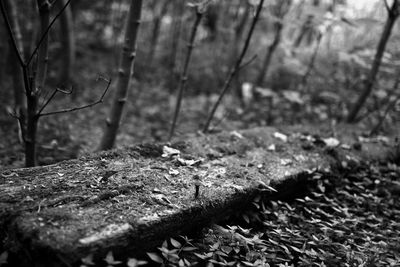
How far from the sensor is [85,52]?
802cm

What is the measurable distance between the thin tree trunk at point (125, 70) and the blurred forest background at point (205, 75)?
0.66 m

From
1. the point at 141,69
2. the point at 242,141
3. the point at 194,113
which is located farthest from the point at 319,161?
the point at 141,69

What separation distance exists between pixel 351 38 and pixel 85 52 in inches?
309

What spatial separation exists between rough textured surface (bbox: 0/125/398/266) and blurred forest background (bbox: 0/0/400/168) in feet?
2.91

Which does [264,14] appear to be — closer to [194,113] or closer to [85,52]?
[194,113]

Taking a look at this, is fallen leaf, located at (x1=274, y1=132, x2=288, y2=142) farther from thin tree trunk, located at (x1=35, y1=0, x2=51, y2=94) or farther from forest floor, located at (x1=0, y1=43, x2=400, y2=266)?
thin tree trunk, located at (x1=35, y1=0, x2=51, y2=94)

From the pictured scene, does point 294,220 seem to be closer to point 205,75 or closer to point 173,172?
point 173,172

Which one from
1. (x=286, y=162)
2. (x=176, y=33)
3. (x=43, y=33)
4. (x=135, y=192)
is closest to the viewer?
(x=135, y=192)

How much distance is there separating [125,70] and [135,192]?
1.32 metres

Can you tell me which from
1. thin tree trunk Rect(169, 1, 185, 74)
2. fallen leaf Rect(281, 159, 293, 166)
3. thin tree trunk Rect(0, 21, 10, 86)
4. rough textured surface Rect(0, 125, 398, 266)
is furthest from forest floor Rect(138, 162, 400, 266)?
thin tree trunk Rect(0, 21, 10, 86)

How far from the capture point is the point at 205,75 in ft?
23.3

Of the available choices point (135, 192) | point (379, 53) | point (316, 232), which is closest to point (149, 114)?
point (379, 53)

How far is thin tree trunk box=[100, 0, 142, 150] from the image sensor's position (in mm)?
2547

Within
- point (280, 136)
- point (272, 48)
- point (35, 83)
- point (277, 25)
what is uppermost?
point (277, 25)
